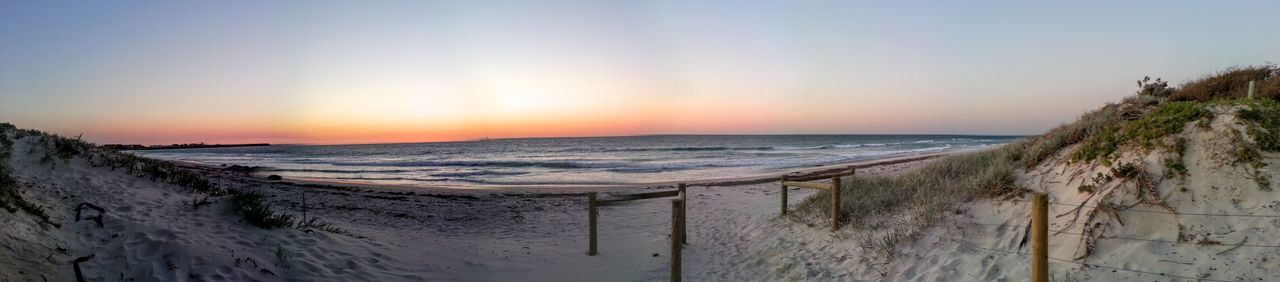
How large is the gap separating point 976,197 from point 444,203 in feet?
46.1


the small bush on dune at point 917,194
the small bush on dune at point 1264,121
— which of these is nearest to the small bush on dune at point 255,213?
the small bush on dune at point 917,194

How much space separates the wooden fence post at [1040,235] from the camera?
175 inches

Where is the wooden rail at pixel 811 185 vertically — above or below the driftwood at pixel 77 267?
above

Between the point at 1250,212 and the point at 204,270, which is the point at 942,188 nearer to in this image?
the point at 1250,212

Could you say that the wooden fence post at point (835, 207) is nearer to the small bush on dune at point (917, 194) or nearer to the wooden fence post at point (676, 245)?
the small bush on dune at point (917, 194)

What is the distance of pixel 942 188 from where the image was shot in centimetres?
877

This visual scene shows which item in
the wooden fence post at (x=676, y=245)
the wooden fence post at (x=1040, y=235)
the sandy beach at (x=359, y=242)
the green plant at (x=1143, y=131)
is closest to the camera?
the wooden fence post at (x=1040, y=235)

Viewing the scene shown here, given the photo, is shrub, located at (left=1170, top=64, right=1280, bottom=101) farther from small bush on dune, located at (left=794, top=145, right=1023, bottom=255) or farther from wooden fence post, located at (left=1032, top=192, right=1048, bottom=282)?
wooden fence post, located at (left=1032, top=192, right=1048, bottom=282)

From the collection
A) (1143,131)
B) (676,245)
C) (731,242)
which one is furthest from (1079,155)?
(676,245)

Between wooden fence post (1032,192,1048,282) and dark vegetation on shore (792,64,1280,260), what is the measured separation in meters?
2.51

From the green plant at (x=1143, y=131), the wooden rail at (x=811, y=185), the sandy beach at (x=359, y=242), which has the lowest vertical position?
the sandy beach at (x=359, y=242)

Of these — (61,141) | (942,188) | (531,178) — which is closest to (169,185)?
(61,141)

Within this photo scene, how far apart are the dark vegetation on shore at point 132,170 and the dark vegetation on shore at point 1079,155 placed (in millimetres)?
8378

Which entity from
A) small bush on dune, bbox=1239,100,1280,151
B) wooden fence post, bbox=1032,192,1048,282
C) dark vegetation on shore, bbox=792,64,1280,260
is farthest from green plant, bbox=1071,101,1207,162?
wooden fence post, bbox=1032,192,1048,282
